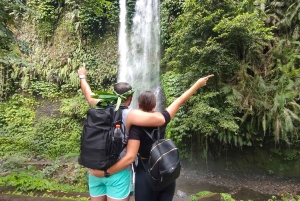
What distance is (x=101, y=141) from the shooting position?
5.69 feet

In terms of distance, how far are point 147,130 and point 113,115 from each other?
0.30 meters

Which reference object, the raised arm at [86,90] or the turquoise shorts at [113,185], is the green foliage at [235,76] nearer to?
the raised arm at [86,90]

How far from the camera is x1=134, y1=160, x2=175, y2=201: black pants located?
6.41 ft

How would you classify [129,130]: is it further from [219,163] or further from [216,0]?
[219,163]

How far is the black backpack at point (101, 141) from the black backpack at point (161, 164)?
0.87 ft

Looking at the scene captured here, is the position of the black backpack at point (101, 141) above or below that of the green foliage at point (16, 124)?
above

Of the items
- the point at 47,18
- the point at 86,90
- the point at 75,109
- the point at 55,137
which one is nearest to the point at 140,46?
the point at 75,109

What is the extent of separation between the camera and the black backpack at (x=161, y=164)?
1726 millimetres

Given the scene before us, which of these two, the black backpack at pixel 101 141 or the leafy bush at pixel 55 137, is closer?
the black backpack at pixel 101 141

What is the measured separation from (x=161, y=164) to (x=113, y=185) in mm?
490

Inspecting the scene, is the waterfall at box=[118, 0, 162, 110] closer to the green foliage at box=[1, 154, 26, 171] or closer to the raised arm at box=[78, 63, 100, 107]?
the green foliage at box=[1, 154, 26, 171]

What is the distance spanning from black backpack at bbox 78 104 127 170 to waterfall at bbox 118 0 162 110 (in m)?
10.3

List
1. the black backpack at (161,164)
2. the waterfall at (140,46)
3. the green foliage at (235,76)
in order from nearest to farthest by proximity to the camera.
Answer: the black backpack at (161,164) < the green foliage at (235,76) < the waterfall at (140,46)

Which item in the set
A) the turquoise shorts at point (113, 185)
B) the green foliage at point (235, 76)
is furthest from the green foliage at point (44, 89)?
the turquoise shorts at point (113, 185)
